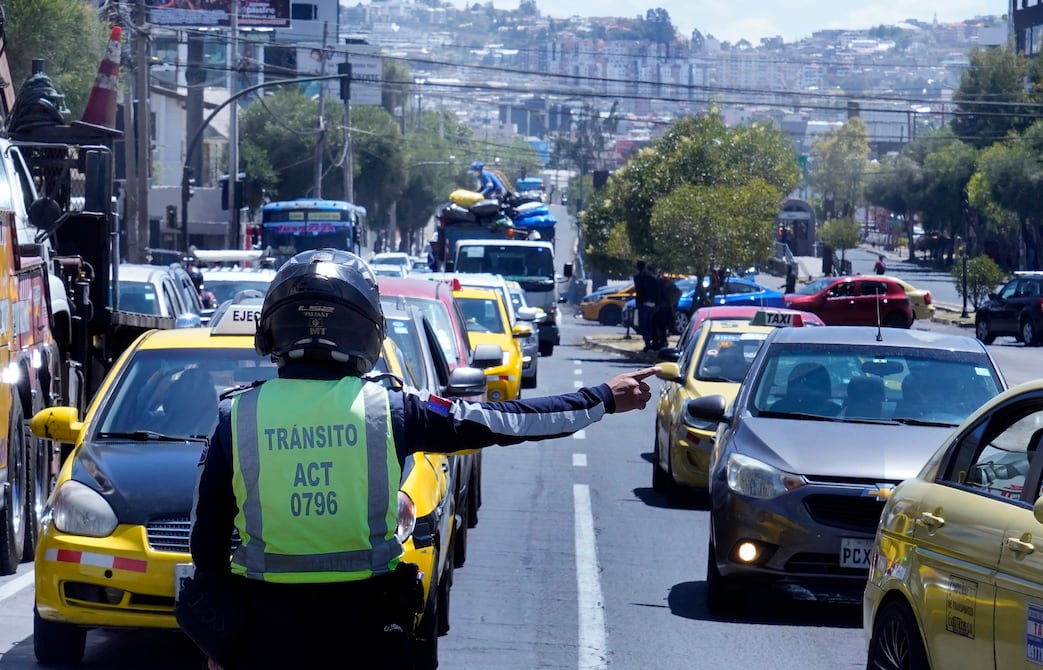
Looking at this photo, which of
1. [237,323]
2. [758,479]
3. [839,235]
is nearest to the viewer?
[237,323]

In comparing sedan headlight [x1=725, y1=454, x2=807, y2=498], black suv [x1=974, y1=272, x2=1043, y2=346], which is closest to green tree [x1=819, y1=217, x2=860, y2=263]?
black suv [x1=974, y1=272, x2=1043, y2=346]

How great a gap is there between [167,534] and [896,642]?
3223 mm

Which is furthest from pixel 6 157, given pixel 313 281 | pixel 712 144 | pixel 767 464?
pixel 712 144

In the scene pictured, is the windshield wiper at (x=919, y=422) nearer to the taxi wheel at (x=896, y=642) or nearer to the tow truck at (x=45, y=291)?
the taxi wheel at (x=896, y=642)

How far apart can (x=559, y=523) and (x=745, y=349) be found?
10.1 ft

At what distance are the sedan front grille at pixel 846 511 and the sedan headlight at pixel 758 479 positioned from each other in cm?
14

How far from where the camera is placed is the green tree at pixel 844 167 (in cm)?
13325

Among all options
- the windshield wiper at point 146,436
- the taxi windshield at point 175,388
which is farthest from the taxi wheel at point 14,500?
the windshield wiper at point 146,436

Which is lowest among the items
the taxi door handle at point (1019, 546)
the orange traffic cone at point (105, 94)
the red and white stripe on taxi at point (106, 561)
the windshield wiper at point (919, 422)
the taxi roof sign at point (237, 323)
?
the red and white stripe on taxi at point (106, 561)

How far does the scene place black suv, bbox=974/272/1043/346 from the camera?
4000 cm

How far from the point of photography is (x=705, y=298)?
1543 inches

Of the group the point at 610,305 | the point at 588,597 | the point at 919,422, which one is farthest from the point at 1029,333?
the point at 588,597

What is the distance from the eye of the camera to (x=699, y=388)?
45.6 feet

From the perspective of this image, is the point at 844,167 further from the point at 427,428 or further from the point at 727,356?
→ the point at 427,428
